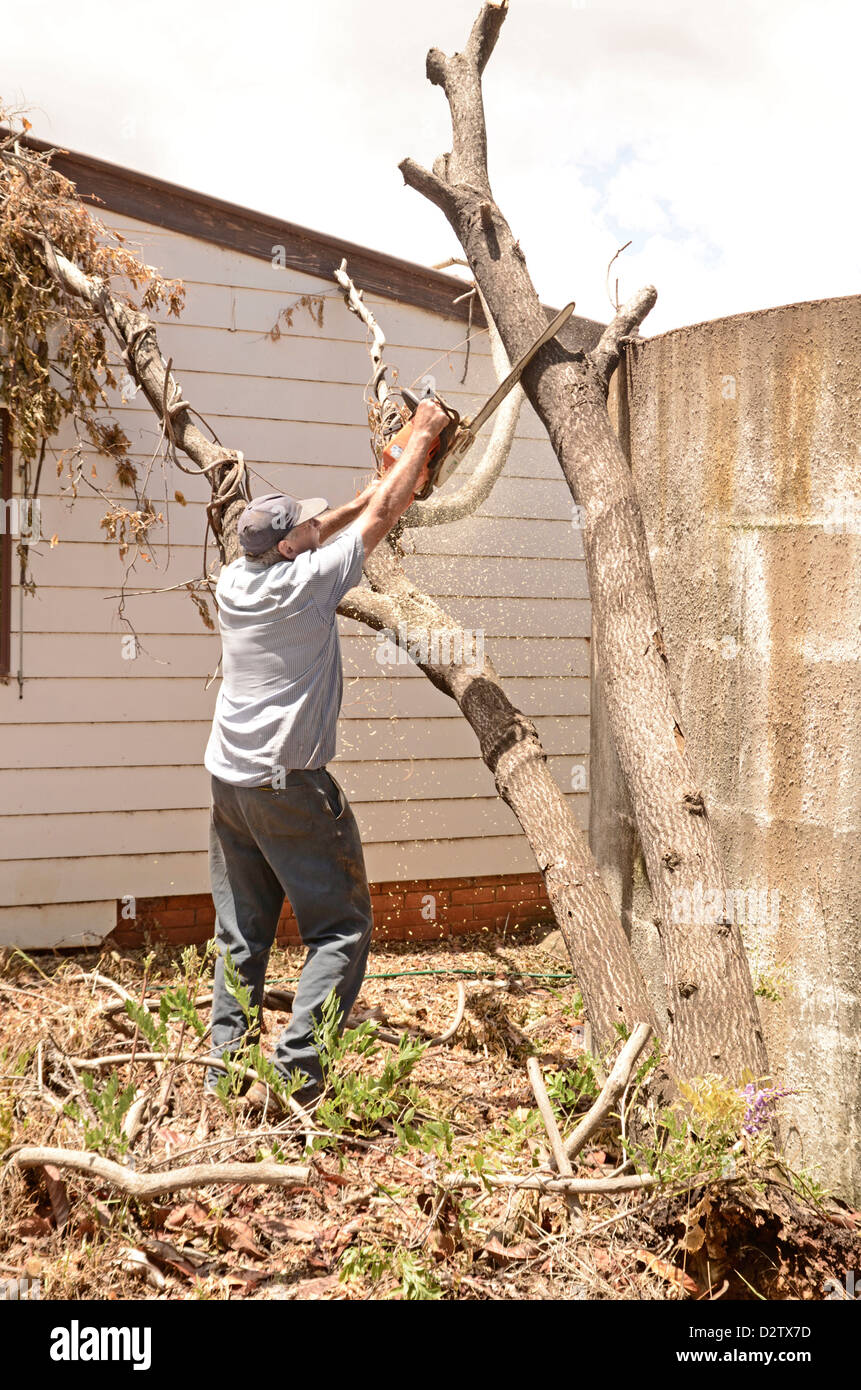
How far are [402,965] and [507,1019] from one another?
50.2 inches

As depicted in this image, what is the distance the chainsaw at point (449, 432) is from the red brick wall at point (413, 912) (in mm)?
3379

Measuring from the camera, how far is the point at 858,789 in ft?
12.2

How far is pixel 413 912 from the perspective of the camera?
23.1 feet

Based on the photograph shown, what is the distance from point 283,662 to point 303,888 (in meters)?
0.78

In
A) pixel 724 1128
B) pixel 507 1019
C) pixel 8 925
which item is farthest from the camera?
pixel 8 925

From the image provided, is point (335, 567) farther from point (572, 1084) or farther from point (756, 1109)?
point (756, 1109)

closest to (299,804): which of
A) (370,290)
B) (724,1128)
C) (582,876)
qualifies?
(582,876)


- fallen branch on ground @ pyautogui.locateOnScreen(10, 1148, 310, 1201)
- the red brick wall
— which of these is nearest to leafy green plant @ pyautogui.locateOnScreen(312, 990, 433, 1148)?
fallen branch on ground @ pyautogui.locateOnScreen(10, 1148, 310, 1201)

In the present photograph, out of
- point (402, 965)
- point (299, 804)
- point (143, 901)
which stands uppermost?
point (299, 804)

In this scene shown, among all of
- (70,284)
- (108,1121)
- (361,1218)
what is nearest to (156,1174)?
A: (108,1121)

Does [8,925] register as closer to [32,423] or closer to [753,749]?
[32,423]

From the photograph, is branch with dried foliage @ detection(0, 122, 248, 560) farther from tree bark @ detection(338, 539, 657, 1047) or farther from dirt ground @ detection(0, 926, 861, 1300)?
dirt ground @ detection(0, 926, 861, 1300)

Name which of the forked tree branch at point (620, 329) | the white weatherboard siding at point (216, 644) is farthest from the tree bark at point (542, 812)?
the white weatherboard siding at point (216, 644)

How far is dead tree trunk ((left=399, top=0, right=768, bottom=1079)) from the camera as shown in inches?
143
